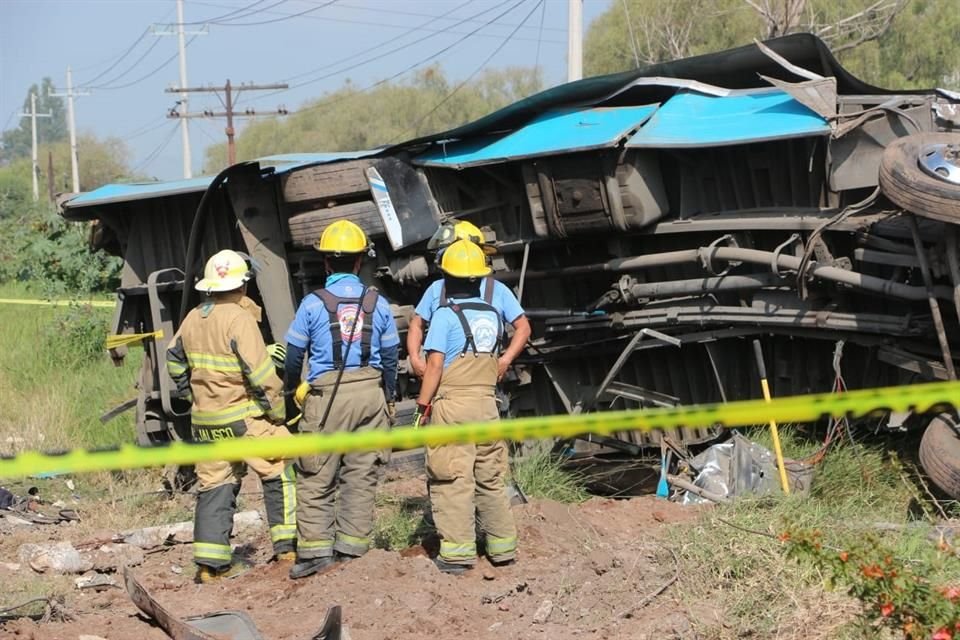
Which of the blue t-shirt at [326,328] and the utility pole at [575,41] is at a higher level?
the utility pole at [575,41]

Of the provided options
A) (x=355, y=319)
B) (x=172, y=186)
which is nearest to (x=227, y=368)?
(x=355, y=319)

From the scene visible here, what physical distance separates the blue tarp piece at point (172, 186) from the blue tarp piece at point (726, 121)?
2.14 metres

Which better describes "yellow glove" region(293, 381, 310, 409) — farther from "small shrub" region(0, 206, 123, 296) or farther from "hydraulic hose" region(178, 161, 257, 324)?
"small shrub" region(0, 206, 123, 296)

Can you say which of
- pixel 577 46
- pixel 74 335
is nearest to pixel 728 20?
pixel 577 46

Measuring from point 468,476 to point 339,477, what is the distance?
2.64 ft

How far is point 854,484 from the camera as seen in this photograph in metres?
7.91

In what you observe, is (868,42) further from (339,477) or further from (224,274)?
(339,477)

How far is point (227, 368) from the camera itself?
7047 mm

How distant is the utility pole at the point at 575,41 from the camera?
17500 mm

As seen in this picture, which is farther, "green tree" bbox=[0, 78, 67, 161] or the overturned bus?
A: "green tree" bbox=[0, 78, 67, 161]

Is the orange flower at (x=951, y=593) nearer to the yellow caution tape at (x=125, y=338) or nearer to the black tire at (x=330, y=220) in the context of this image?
the black tire at (x=330, y=220)

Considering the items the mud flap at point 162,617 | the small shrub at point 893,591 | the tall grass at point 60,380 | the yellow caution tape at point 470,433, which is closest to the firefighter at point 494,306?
the mud flap at point 162,617

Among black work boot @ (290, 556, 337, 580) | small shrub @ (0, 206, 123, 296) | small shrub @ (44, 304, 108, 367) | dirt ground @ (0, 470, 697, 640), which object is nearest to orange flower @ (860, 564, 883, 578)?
dirt ground @ (0, 470, 697, 640)

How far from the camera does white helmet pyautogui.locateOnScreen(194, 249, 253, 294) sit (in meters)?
7.07
